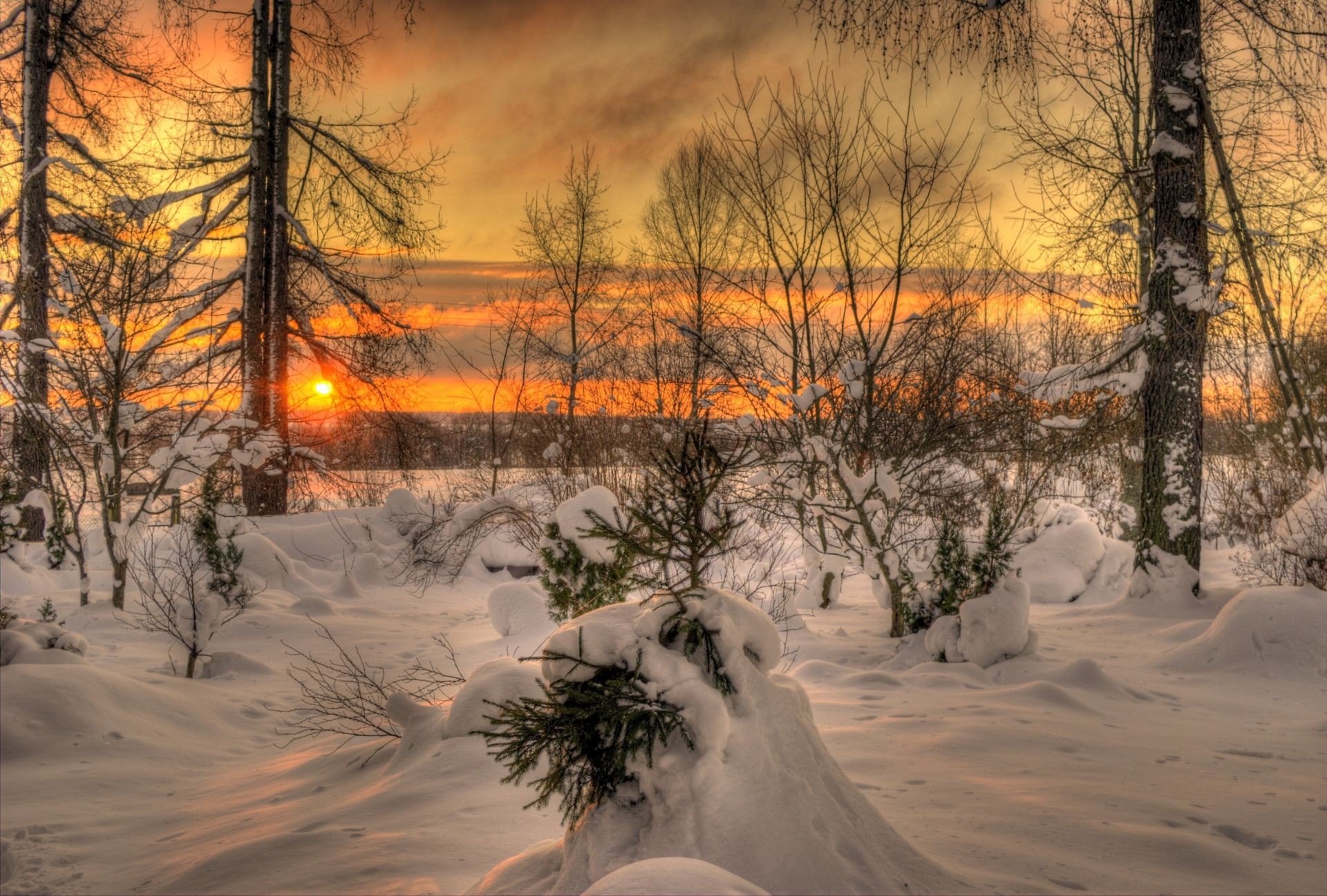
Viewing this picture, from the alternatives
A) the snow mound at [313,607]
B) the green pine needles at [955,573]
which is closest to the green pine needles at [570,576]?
the green pine needles at [955,573]

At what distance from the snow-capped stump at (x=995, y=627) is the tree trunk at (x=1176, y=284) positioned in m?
2.73

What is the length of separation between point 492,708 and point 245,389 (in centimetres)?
978

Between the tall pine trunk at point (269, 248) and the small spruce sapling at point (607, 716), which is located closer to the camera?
the small spruce sapling at point (607, 716)

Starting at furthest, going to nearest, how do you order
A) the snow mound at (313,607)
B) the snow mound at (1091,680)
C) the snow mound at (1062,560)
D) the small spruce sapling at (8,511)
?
1. the snow mound at (1062,560)
2. the snow mound at (313,607)
3. the small spruce sapling at (8,511)
4. the snow mound at (1091,680)

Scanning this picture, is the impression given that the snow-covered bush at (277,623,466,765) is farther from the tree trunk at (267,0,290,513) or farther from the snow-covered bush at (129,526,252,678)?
the tree trunk at (267,0,290,513)

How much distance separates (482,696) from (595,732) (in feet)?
7.53

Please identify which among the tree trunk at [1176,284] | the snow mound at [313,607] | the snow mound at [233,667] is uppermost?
the tree trunk at [1176,284]

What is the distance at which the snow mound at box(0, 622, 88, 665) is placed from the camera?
249 inches

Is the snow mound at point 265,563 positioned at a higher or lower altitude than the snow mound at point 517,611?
higher

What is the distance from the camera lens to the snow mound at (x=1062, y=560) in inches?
438

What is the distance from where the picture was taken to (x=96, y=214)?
40.3 feet

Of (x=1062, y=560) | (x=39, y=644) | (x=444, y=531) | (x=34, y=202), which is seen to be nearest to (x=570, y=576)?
(x=39, y=644)

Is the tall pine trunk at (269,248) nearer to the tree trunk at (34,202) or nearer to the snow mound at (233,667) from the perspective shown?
the tree trunk at (34,202)

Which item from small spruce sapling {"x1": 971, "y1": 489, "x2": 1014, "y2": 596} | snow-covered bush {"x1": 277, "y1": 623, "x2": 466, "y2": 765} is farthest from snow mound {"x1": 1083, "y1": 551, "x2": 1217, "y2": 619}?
snow-covered bush {"x1": 277, "y1": 623, "x2": 466, "y2": 765}
